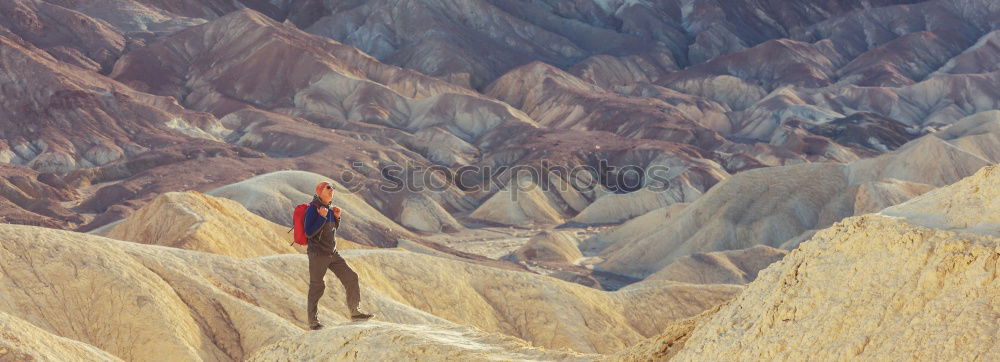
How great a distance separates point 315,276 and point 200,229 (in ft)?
52.7

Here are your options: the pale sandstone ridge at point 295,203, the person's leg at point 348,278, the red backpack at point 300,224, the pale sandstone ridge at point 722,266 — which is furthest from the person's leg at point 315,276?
the pale sandstone ridge at point 295,203

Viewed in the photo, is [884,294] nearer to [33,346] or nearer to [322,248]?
[322,248]

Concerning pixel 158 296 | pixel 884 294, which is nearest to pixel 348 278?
pixel 884 294

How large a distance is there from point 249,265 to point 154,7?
323 ft

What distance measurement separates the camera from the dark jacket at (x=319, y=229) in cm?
982

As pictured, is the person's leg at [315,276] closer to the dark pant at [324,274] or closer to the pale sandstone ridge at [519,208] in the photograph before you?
the dark pant at [324,274]

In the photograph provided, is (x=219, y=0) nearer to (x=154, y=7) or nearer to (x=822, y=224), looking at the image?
(x=154, y=7)

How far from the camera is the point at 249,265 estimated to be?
18453 mm

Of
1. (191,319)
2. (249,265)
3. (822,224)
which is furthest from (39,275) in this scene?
(822,224)

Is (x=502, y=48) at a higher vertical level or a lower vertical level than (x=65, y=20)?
lower

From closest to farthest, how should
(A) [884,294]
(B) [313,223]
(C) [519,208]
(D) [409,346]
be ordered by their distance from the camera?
(A) [884,294], (D) [409,346], (B) [313,223], (C) [519,208]

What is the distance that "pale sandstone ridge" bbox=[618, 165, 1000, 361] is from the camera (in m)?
6.33

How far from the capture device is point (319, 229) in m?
9.87

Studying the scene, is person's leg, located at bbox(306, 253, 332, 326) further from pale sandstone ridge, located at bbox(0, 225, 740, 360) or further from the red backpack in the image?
pale sandstone ridge, located at bbox(0, 225, 740, 360)
